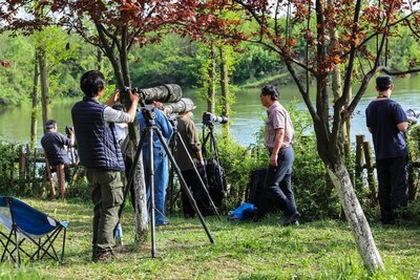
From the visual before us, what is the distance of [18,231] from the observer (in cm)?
567

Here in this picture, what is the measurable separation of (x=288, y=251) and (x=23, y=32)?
3.58 metres

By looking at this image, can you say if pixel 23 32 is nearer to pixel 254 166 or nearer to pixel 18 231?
pixel 18 231

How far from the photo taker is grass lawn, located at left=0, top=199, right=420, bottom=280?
504 centimetres

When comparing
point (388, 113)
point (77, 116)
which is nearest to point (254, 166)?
point (388, 113)

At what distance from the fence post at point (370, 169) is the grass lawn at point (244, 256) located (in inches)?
30.1

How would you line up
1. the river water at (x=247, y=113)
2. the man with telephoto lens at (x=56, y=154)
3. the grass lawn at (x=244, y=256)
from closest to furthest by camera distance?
the grass lawn at (x=244, y=256), the man with telephoto lens at (x=56, y=154), the river water at (x=247, y=113)

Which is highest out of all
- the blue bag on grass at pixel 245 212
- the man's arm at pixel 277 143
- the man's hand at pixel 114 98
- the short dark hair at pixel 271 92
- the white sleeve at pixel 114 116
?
the short dark hair at pixel 271 92

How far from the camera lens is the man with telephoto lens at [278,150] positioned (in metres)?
7.47

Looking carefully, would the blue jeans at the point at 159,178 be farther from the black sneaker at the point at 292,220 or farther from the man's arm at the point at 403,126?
the man's arm at the point at 403,126

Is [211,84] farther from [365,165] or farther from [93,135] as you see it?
[93,135]

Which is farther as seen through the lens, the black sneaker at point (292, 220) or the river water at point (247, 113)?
the river water at point (247, 113)

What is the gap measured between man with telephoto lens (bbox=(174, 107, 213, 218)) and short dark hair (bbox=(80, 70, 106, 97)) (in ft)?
9.55

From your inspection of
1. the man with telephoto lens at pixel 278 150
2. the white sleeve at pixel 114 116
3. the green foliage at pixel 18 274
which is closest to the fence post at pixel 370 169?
the man with telephoto lens at pixel 278 150

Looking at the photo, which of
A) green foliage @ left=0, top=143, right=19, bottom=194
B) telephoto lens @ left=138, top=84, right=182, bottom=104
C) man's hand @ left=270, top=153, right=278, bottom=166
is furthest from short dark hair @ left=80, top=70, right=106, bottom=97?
green foliage @ left=0, top=143, right=19, bottom=194
